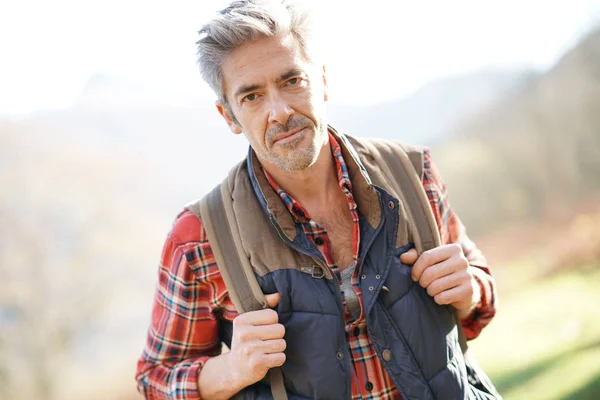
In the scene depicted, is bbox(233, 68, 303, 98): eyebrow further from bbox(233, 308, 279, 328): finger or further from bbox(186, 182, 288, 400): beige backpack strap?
bbox(233, 308, 279, 328): finger

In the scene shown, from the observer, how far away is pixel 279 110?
1.84 metres

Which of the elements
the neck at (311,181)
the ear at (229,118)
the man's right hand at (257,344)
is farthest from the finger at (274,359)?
the ear at (229,118)

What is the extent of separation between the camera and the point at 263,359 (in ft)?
5.54

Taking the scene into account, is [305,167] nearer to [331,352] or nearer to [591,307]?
[331,352]

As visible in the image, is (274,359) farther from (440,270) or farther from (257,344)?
(440,270)

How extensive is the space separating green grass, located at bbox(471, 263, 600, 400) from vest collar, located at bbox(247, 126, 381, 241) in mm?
1743

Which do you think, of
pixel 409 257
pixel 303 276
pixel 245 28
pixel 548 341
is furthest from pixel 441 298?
pixel 548 341

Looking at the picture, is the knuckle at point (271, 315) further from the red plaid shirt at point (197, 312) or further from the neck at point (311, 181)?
the neck at point (311, 181)

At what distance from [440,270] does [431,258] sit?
0.16ft

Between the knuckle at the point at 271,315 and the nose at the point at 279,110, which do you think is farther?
the nose at the point at 279,110

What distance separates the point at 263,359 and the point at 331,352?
0.21m

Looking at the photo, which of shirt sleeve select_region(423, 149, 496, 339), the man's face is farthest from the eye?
shirt sleeve select_region(423, 149, 496, 339)

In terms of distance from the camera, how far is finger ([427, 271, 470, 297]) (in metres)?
1.80

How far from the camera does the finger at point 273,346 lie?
5.51ft
